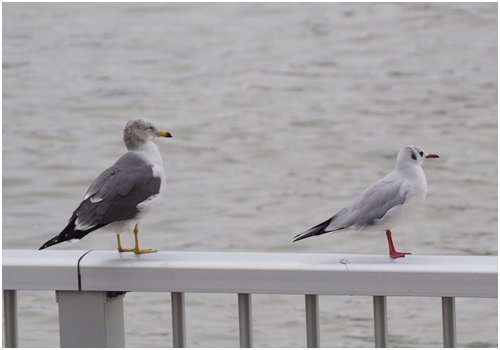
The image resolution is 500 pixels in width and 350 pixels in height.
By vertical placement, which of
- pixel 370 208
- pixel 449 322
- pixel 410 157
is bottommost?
pixel 449 322

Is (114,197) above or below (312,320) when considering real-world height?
above

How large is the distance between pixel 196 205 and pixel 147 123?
4952 mm

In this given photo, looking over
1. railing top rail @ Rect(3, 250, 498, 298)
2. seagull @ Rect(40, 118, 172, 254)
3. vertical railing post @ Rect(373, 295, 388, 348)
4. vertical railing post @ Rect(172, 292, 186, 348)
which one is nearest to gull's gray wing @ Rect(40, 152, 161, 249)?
seagull @ Rect(40, 118, 172, 254)

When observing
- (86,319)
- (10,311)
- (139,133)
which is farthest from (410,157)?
(10,311)

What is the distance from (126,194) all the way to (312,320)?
0.57 metres

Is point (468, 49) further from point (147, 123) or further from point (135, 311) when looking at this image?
point (147, 123)

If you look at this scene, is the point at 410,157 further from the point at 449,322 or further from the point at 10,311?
the point at 10,311

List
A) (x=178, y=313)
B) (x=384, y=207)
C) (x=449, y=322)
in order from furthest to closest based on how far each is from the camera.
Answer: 1. (x=384, y=207)
2. (x=178, y=313)
3. (x=449, y=322)

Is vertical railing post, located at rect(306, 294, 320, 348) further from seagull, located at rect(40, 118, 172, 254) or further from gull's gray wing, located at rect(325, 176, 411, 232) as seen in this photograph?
seagull, located at rect(40, 118, 172, 254)

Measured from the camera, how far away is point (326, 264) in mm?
2012

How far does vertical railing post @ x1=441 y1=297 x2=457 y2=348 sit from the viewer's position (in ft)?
6.40

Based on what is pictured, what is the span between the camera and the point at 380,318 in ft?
6.52

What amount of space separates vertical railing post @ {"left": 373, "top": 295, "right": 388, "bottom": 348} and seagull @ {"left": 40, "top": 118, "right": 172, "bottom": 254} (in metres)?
0.54

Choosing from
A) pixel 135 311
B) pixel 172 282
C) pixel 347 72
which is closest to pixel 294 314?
pixel 135 311
